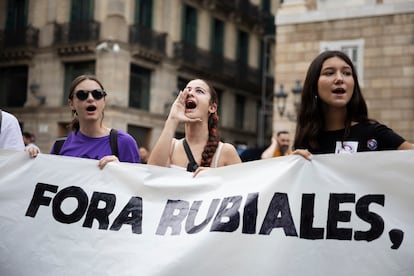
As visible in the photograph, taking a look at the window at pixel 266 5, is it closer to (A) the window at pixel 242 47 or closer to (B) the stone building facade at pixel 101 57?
(A) the window at pixel 242 47

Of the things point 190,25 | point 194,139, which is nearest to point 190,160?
point 194,139

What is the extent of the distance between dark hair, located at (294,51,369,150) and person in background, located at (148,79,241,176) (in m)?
0.54

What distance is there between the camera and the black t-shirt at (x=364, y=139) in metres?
3.26

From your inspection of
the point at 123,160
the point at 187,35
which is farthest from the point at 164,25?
the point at 123,160

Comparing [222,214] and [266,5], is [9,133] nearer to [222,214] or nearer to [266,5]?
[222,214]

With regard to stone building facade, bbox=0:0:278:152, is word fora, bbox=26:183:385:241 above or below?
below

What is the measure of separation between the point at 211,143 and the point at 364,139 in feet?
3.20

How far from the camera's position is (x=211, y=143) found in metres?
3.85

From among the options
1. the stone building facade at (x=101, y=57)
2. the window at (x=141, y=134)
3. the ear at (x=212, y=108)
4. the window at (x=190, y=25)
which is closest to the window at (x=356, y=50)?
the stone building facade at (x=101, y=57)

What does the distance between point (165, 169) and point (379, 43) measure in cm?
1242

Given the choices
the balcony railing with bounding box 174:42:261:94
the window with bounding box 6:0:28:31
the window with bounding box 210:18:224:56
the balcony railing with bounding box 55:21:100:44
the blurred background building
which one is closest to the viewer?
the blurred background building

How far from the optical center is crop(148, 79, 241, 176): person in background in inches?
148

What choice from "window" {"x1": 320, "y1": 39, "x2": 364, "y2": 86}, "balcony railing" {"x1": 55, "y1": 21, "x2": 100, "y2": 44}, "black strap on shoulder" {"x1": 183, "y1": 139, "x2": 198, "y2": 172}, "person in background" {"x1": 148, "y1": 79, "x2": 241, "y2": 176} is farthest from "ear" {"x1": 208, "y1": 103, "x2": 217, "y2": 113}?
"balcony railing" {"x1": 55, "y1": 21, "x2": 100, "y2": 44}

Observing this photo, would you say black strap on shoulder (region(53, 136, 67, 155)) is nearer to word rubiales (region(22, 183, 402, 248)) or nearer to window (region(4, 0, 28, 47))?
word rubiales (region(22, 183, 402, 248))
